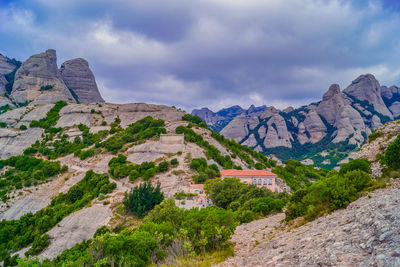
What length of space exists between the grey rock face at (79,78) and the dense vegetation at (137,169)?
2830 inches

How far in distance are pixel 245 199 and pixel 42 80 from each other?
307 feet

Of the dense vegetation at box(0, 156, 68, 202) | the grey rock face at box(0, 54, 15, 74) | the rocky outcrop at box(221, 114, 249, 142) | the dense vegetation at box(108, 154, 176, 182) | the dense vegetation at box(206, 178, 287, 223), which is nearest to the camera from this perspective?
the dense vegetation at box(206, 178, 287, 223)

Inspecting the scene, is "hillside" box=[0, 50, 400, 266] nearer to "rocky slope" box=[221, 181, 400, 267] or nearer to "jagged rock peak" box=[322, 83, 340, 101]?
"rocky slope" box=[221, 181, 400, 267]

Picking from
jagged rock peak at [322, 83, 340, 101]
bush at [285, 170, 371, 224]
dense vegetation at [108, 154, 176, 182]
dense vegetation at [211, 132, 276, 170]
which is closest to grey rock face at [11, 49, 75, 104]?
dense vegetation at [108, 154, 176, 182]

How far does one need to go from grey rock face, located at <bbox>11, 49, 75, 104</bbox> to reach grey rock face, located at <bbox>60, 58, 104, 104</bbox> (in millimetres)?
11902

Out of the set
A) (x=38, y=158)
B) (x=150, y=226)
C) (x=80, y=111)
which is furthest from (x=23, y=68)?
(x=150, y=226)

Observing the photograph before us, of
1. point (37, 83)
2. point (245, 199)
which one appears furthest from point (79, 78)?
point (245, 199)

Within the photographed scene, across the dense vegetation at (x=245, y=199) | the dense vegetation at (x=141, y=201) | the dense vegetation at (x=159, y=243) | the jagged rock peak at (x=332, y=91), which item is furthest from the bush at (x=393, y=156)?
the jagged rock peak at (x=332, y=91)

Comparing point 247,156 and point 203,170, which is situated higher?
point 247,156

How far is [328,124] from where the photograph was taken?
132 meters

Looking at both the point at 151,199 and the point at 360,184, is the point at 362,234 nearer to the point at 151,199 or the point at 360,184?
the point at 360,184

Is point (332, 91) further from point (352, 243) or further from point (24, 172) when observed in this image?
point (352, 243)

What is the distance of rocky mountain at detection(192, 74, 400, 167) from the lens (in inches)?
4454

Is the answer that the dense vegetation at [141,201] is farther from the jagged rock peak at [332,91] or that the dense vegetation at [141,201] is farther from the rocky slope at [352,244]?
the jagged rock peak at [332,91]
